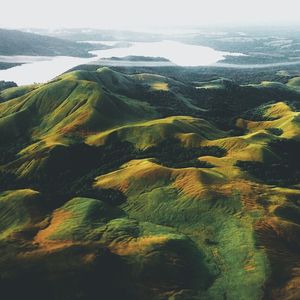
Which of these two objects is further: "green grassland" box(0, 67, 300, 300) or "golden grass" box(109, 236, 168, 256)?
"golden grass" box(109, 236, 168, 256)

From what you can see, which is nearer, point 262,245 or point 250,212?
point 262,245

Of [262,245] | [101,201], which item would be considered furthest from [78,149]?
[262,245]

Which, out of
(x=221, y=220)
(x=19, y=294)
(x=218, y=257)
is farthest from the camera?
(x=221, y=220)

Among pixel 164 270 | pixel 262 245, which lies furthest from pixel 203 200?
pixel 164 270

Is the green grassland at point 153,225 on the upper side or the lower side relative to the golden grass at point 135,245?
lower

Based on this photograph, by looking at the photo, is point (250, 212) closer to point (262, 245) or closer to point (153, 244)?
point (262, 245)

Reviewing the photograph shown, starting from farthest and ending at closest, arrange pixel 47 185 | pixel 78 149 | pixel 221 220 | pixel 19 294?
pixel 78 149
pixel 47 185
pixel 221 220
pixel 19 294

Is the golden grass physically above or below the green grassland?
above

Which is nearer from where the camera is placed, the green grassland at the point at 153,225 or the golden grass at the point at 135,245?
the green grassland at the point at 153,225

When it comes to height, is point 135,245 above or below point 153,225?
above

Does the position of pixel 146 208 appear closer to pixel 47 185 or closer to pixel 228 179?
pixel 228 179

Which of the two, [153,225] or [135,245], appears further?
[153,225]
